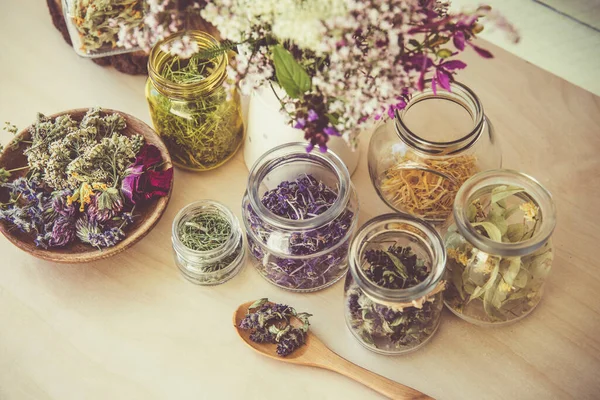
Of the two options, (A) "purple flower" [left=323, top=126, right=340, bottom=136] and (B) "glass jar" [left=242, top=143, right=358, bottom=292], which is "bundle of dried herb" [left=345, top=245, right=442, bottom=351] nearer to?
(B) "glass jar" [left=242, top=143, right=358, bottom=292]

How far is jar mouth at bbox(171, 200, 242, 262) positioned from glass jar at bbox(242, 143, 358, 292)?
3 cm

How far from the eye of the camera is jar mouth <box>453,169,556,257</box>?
3.29 ft

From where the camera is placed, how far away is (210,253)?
3.81 feet

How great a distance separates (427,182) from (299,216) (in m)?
0.24

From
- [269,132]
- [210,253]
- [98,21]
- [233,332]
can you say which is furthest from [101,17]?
[233,332]

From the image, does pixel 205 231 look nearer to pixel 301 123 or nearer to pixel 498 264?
pixel 301 123

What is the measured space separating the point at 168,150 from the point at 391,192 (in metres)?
0.43

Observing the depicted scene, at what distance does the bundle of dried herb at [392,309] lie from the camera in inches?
42.5

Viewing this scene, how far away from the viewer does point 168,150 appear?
4.25ft

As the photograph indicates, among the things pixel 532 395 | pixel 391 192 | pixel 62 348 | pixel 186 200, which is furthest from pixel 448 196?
pixel 62 348

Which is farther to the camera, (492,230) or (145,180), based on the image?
(145,180)

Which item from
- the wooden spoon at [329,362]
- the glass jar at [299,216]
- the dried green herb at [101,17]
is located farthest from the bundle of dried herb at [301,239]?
the dried green herb at [101,17]

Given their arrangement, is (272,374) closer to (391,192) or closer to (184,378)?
(184,378)

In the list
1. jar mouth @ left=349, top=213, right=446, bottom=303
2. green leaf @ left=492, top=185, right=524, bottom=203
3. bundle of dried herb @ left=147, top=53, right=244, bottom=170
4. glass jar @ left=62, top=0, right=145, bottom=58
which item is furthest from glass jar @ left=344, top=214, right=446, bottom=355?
glass jar @ left=62, top=0, right=145, bottom=58
